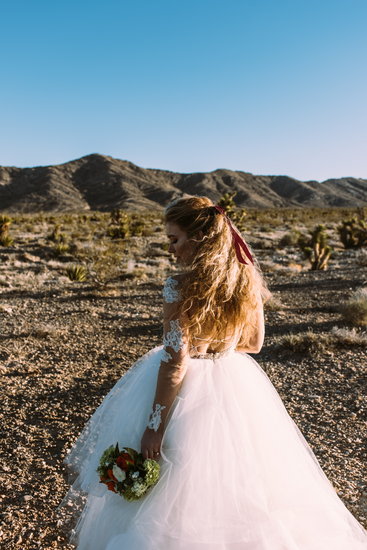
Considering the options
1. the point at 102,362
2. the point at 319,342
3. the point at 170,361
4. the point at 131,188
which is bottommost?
the point at 102,362

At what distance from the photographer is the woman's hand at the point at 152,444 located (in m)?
1.85

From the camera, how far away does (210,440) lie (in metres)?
1.92

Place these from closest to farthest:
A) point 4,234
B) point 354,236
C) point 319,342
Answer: point 319,342
point 4,234
point 354,236

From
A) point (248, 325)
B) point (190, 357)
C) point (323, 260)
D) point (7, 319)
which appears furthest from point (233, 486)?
point (323, 260)

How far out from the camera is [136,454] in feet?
6.09

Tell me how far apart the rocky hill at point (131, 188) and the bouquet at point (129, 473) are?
275ft

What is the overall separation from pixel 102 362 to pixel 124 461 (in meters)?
4.48

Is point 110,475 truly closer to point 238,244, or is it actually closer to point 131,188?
point 238,244

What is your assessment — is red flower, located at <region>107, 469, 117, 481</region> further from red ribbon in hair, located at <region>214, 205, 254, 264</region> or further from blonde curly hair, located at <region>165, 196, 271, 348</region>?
red ribbon in hair, located at <region>214, 205, 254, 264</region>

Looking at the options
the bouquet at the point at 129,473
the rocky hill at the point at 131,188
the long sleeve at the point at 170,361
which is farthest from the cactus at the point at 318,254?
the rocky hill at the point at 131,188

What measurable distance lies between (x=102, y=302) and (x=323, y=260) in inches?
328

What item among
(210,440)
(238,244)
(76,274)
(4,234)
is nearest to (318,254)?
(76,274)

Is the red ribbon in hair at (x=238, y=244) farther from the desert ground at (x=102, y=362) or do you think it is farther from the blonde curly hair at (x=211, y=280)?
the desert ground at (x=102, y=362)

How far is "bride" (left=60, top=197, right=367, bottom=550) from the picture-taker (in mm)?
1772
